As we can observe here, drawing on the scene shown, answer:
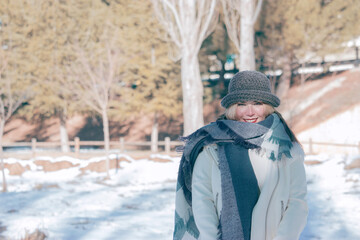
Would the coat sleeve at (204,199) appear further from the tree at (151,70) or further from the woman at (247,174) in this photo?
the tree at (151,70)

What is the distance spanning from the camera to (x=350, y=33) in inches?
914

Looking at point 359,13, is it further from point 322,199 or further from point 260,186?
point 260,186

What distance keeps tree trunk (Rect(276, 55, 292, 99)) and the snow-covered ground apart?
985 cm

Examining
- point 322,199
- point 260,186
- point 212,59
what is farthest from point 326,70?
point 260,186

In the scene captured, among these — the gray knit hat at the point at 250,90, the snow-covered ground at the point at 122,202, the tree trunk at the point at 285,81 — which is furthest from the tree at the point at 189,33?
the gray knit hat at the point at 250,90

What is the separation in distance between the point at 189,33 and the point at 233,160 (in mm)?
12831

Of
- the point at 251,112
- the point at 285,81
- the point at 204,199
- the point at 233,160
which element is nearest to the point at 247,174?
the point at 233,160

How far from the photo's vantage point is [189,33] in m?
15.1

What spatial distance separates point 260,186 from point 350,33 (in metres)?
22.6

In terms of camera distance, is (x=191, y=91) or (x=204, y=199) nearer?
(x=204, y=199)

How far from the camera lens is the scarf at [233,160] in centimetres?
260

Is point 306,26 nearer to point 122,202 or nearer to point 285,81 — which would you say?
point 285,81

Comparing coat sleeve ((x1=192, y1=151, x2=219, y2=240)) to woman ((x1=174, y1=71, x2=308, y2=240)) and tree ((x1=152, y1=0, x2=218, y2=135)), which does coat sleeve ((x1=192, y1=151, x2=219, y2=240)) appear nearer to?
woman ((x1=174, y1=71, x2=308, y2=240))

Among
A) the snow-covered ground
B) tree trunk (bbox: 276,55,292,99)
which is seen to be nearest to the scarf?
the snow-covered ground
